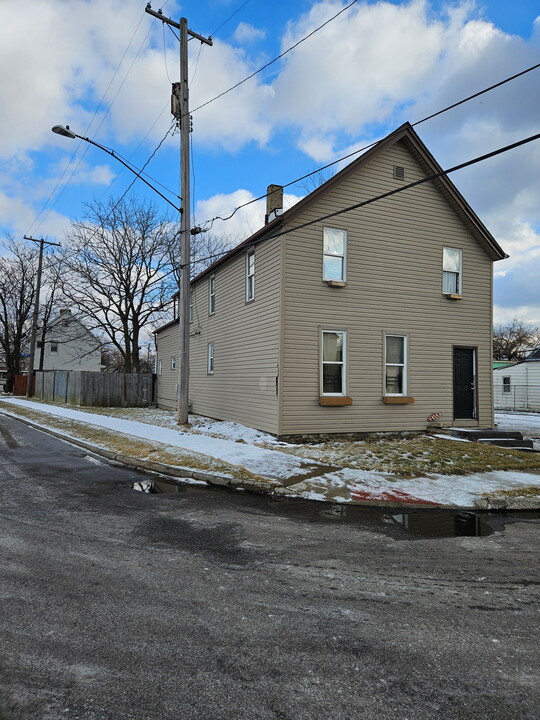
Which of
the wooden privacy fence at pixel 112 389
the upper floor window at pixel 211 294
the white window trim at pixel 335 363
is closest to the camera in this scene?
the white window trim at pixel 335 363

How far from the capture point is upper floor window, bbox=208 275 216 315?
17.8m

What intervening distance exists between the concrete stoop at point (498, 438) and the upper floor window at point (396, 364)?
6.70 ft

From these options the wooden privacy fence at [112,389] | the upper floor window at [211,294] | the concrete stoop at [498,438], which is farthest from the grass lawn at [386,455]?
the wooden privacy fence at [112,389]

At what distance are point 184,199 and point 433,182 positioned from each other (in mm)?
7678

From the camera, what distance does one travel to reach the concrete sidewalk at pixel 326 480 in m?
7.01

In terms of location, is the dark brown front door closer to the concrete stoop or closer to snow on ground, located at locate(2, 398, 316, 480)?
the concrete stoop

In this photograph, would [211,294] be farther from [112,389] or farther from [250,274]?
[112,389]

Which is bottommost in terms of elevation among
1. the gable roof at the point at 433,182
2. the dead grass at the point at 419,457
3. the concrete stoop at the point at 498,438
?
the dead grass at the point at 419,457

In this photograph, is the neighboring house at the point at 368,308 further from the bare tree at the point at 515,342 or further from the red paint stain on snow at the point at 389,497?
the bare tree at the point at 515,342

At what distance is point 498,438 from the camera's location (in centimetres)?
1277

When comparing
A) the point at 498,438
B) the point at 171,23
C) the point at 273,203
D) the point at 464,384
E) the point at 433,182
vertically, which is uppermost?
the point at 171,23

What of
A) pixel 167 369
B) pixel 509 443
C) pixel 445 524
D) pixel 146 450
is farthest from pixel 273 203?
pixel 445 524

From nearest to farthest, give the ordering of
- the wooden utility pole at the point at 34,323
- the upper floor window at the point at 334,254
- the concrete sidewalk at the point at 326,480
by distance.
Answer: the concrete sidewalk at the point at 326,480 < the upper floor window at the point at 334,254 < the wooden utility pole at the point at 34,323

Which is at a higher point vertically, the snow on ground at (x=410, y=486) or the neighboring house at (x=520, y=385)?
the neighboring house at (x=520, y=385)
